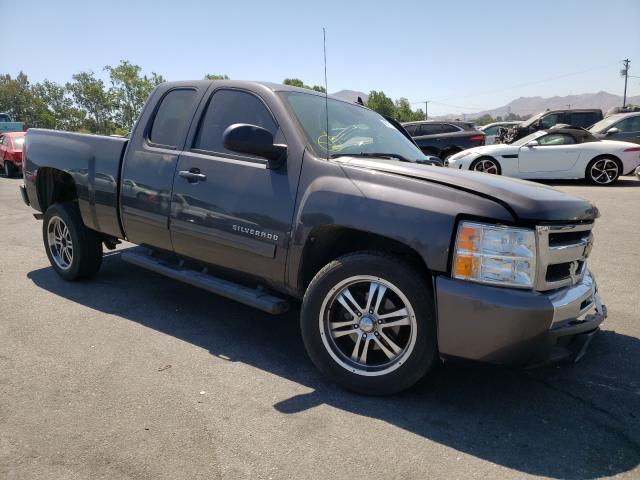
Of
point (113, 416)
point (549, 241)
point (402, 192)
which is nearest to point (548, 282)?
point (549, 241)

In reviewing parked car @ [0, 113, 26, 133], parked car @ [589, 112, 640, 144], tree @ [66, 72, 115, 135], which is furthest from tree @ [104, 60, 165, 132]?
parked car @ [589, 112, 640, 144]

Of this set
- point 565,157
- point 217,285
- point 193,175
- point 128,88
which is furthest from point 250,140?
point 128,88

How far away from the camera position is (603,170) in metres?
12.1

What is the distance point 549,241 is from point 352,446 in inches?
57.5

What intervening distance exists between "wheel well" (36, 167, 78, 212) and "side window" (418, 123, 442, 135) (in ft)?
43.0

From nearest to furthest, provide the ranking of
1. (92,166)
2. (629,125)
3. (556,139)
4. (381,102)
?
(92,166), (556,139), (629,125), (381,102)

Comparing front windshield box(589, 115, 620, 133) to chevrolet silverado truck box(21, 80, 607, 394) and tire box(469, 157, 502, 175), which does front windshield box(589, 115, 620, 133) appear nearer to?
tire box(469, 157, 502, 175)

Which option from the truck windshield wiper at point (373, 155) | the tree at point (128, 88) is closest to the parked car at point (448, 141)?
the truck windshield wiper at point (373, 155)

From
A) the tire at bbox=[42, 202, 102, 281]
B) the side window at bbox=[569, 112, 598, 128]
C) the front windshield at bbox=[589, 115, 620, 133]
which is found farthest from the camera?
the side window at bbox=[569, 112, 598, 128]

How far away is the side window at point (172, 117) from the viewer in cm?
407

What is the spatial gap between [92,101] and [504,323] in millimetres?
90573

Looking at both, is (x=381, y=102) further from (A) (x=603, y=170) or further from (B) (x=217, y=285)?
(B) (x=217, y=285)

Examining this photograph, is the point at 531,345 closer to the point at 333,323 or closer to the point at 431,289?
the point at 431,289

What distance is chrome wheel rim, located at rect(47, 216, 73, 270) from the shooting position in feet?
16.4
